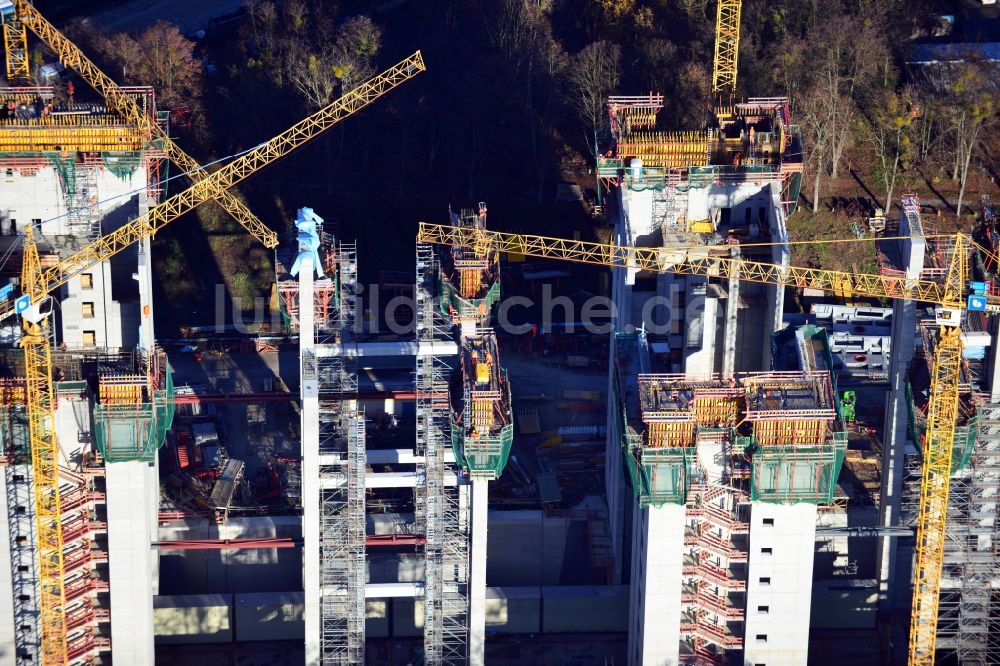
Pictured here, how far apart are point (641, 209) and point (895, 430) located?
21.3 metres

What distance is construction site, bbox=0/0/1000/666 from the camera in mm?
148625

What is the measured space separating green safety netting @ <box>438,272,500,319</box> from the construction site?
0.62 feet

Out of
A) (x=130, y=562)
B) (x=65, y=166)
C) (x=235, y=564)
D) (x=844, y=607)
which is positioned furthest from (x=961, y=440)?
(x=65, y=166)

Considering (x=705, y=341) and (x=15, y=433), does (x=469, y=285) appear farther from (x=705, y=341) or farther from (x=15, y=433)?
(x=15, y=433)

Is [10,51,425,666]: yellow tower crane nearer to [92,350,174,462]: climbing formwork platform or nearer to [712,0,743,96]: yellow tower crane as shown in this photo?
[92,350,174,462]: climbing formwork platform

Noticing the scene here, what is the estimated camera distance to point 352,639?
6176 inches

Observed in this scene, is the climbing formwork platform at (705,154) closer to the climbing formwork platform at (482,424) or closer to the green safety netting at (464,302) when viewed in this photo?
the green safety netting at (464,302)

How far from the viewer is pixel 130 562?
156 meters

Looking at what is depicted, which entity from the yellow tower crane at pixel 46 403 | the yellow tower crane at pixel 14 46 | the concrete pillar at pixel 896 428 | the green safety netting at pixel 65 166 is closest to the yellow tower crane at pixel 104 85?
the yellow tower crane at pixel 14 46

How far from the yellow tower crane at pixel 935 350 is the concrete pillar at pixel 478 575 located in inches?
A: 717

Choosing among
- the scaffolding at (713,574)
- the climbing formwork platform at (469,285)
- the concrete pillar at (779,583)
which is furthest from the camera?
the climbing formwork platform at (469,285)

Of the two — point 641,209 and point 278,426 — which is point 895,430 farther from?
point 278,426

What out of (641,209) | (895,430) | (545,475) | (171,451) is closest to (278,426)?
(171,451)

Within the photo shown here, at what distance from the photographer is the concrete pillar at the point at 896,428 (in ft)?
522
